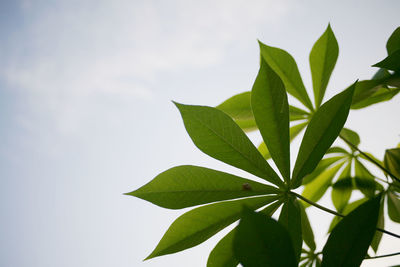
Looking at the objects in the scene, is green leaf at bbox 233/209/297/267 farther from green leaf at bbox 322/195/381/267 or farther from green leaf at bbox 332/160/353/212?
green leaf at bbox 332/160/353/212

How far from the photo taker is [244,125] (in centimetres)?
128

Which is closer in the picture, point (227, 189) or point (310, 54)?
point (227, 189)

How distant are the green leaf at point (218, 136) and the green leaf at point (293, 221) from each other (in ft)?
0.50

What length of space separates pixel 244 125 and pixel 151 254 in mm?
719

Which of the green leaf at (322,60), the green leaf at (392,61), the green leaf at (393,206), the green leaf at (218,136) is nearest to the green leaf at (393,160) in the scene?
the green leaf at (393,206)

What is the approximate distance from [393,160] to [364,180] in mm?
361

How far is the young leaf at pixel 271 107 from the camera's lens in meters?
0.77

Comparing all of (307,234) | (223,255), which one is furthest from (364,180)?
(223,255)

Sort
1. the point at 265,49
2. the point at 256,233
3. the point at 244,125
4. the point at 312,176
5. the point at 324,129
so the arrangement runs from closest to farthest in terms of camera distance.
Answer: the point at 256,233 < the point at 324,129 < the point at 265,49 < the point at 244,125 < the point at 312,176

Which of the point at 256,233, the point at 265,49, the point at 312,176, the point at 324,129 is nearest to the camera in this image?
the point at 256,233

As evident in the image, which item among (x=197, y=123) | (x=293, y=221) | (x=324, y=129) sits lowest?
(x=293, y=221)

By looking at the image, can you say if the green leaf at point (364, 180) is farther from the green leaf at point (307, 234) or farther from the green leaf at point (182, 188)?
the green leaf at point (182, 188)

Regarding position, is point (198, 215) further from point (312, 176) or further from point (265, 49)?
point (312, 176)

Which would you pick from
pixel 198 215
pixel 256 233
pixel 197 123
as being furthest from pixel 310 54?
pixel 256 233
